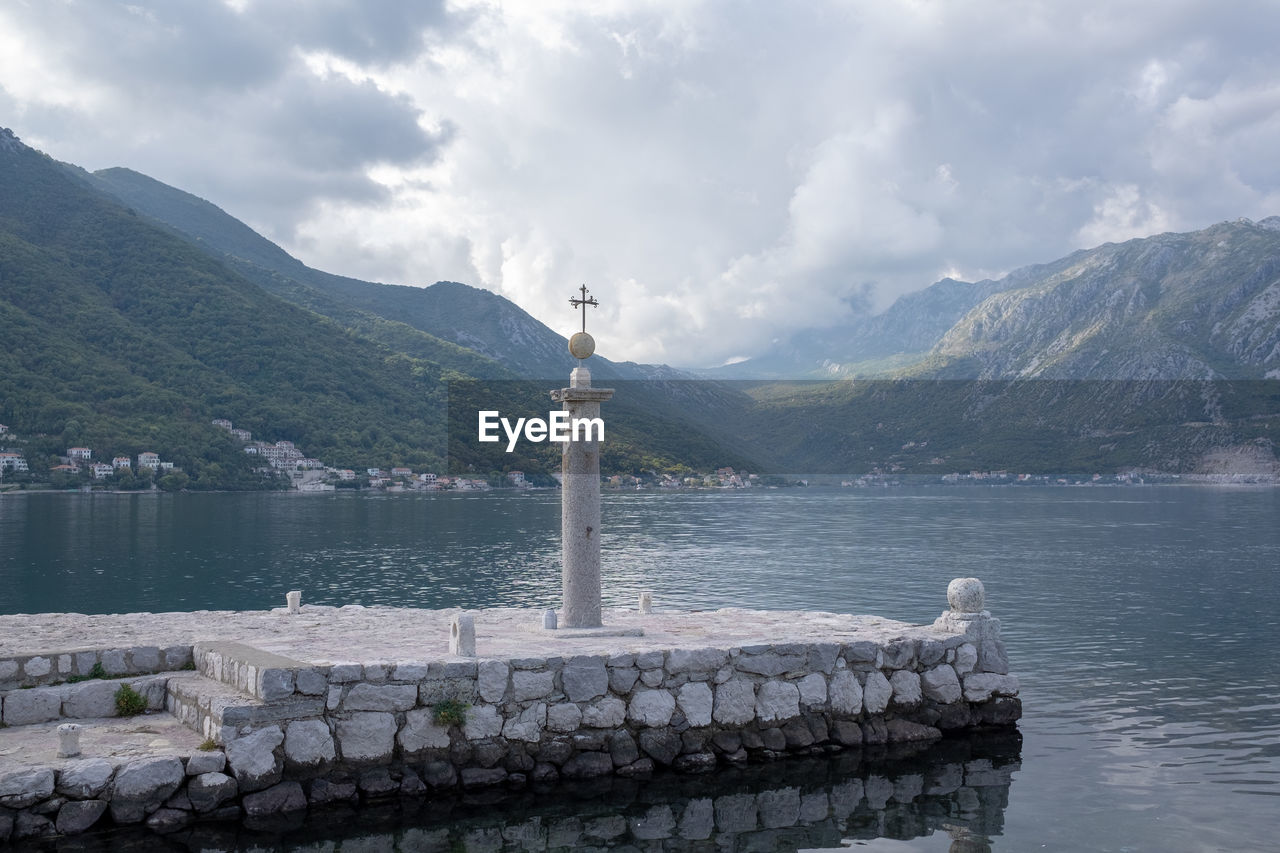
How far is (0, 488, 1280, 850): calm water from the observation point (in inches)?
483

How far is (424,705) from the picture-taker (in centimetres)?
1191

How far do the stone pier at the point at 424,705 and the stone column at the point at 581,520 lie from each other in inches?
29.7

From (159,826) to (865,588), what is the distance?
98.4ft

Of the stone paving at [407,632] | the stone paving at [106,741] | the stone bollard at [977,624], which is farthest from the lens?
the stone bollard at [977,624]

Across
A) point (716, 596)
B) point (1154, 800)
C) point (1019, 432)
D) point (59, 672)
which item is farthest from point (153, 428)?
point (1019, 432)

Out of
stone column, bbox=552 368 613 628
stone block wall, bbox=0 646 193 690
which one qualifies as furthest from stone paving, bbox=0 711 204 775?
stone column, bbox=552 368 613 628

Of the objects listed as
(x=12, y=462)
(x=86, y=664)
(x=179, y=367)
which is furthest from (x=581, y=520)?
(x=179, y=367)

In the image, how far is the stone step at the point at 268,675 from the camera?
11.1 meters

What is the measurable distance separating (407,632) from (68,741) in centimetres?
563

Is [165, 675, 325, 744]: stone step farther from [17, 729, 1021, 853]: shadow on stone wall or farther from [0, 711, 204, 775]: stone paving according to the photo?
[17, 729, 1021, 853]: shadow on stone wall

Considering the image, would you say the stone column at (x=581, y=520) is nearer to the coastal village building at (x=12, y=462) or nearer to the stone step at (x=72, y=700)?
the stone step at (x=72, y=700)

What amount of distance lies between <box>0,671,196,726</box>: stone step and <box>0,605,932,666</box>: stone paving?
25.5 inches

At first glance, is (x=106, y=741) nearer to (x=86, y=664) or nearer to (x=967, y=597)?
(x=86, y=664)

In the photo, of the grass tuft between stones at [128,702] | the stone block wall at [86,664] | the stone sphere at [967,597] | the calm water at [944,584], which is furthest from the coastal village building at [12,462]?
the stone sphere at [967,597]
